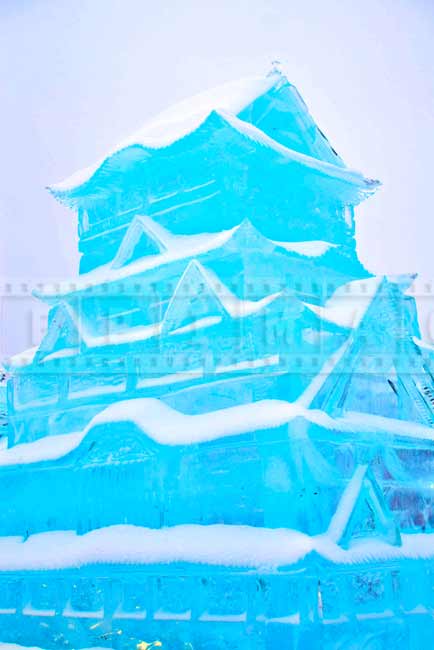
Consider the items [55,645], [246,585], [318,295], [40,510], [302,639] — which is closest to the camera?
[302,639]

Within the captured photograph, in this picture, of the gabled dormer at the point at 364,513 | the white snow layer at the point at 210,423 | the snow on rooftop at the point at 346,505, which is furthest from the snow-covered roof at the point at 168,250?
the gabled dormer at the point at 364,513

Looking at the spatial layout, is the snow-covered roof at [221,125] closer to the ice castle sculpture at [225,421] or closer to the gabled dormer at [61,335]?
the ice castle sculpture at [225,421]

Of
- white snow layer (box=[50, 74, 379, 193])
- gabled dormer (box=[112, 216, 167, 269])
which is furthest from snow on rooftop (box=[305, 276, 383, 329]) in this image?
gabled dormer (box=[112, 216, 167, 269])

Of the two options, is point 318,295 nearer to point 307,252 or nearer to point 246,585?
point 307,252

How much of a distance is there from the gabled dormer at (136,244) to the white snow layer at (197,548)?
6.27 metres

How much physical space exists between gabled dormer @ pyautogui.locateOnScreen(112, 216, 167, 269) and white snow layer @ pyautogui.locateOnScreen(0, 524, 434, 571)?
6269 mm

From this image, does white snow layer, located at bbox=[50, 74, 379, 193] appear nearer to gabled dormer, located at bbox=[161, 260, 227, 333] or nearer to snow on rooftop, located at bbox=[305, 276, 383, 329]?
snow on rooftop, located at bbox=[305, 276, 383, 329]

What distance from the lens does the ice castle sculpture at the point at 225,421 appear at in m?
11.1

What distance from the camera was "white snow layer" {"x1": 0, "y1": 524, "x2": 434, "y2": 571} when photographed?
10500 millimetres

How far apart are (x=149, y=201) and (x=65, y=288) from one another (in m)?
2.99

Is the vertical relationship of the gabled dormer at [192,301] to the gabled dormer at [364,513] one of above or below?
above

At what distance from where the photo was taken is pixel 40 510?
44.3 ft

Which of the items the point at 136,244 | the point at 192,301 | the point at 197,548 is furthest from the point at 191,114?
the point at 197,548

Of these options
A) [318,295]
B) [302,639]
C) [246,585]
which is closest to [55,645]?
[246,585]
